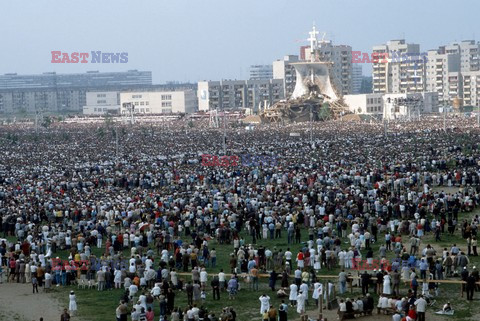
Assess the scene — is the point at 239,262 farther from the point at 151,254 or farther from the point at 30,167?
the point at 30,167

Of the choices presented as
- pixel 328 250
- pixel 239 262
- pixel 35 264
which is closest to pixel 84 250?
pixel 35 264

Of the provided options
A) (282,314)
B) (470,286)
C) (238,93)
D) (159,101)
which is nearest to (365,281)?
(470,286)

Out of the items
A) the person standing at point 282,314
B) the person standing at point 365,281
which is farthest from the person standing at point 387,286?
the person standing at point 282,314

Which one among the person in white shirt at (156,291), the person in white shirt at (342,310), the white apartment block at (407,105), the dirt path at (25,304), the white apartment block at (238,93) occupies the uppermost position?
the white apartment block at (238,93)

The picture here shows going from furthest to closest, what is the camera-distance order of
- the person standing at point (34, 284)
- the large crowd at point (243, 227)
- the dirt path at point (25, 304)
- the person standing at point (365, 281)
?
the person standing at point (34, 284), the large crowd at point (243, 227), the person standing at point (365, 281), the dirt path at point (25, 304)

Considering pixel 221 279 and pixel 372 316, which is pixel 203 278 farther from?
pixel 372 316

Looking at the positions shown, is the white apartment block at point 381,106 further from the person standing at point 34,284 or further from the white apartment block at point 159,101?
the person standing at point 34,284
